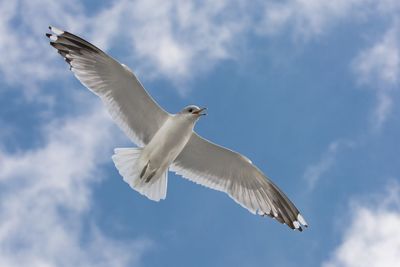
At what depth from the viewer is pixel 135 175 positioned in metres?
11.4

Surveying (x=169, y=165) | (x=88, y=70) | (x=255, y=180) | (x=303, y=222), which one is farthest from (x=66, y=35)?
(x=303, y=222)

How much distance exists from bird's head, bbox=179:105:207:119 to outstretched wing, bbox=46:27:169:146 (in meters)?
0.33

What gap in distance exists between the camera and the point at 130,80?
11.2 m

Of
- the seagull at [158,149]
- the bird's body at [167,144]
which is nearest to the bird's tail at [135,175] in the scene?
the seagull at [158,149]

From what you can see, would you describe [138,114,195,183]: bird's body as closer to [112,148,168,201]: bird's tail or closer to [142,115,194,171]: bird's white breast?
[142,115,194,171]: bird's white breast

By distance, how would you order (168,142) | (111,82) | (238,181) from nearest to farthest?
(168,142)
(111,82)
(238,181)

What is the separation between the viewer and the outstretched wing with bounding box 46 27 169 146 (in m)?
11.2

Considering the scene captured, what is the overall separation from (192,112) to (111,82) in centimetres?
115

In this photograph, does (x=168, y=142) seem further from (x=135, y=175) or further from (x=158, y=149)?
(x=135, y=175)

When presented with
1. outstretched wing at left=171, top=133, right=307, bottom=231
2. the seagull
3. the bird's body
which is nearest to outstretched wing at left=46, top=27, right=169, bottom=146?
the seagull

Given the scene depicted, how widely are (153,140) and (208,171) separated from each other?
113 cm

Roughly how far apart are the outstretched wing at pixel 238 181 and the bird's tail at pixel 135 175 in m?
0.63

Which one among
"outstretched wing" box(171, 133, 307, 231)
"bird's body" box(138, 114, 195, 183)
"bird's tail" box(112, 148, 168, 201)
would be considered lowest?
"bird's tail" box(112, 148, 168, 201)

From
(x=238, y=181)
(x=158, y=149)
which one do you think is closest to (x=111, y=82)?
(x=158, y=149)
